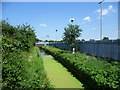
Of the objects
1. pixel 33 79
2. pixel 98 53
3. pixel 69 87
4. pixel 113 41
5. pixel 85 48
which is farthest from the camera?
pixel 85 48

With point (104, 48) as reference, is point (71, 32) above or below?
above

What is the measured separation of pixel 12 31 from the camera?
6438 millimetres

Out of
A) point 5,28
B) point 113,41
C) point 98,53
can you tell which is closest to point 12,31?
point 5,28

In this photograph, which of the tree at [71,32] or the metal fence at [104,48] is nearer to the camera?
the metal fence at [104,48]

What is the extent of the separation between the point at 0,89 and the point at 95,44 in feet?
44.0

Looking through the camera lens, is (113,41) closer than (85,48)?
Yes

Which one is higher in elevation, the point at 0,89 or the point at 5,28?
the point at 5,28

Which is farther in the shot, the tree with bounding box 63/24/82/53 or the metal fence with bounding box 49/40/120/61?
the tree with bounding box 63/24/82/53

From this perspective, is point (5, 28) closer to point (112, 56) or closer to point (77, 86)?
point (77, 86)

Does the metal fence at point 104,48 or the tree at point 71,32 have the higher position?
the tree at point 71,32

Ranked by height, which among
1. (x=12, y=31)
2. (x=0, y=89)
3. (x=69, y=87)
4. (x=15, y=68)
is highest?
(x=12, y=31)

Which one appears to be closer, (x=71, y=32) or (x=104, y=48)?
(x=104, y=48)

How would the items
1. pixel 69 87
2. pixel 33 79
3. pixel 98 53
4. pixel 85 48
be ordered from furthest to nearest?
pixel 85 48
pixel 98 53
pixel 69 87
pixel 33 79

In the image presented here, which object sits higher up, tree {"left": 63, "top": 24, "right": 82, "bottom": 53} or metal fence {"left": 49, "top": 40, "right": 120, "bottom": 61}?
tree {"left": 63, "top": 24, "right": 82, "bottom": 53}
